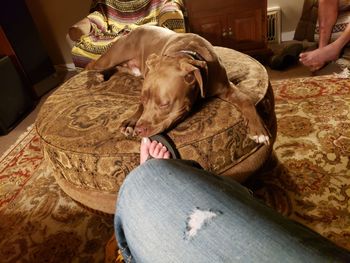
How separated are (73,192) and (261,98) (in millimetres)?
895

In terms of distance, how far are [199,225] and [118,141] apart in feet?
2.19

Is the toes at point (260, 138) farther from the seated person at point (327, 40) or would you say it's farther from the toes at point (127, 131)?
the seated person at point (327, 40)

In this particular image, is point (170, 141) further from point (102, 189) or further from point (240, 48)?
point (240, 48)

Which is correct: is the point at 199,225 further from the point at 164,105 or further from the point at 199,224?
the point at 164,105

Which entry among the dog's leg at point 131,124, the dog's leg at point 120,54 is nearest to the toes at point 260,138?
the dog's leg at point 131,124

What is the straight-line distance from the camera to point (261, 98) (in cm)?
131

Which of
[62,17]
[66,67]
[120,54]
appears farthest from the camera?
[66,67]

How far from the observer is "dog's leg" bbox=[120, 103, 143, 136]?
1.22 metres

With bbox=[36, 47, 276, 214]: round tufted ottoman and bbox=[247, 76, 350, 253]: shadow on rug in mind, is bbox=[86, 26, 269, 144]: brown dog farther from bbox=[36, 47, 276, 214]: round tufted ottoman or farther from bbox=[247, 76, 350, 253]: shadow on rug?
bbox=[247, 76, 350, 253]: shadow on rug

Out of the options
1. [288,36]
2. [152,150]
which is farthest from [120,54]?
→ [288,36]

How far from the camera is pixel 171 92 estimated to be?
1.19 meters

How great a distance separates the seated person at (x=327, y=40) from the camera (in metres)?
2.23

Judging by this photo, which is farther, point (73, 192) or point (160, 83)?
point (73, 192)

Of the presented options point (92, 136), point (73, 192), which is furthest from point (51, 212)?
point (92, 136)
